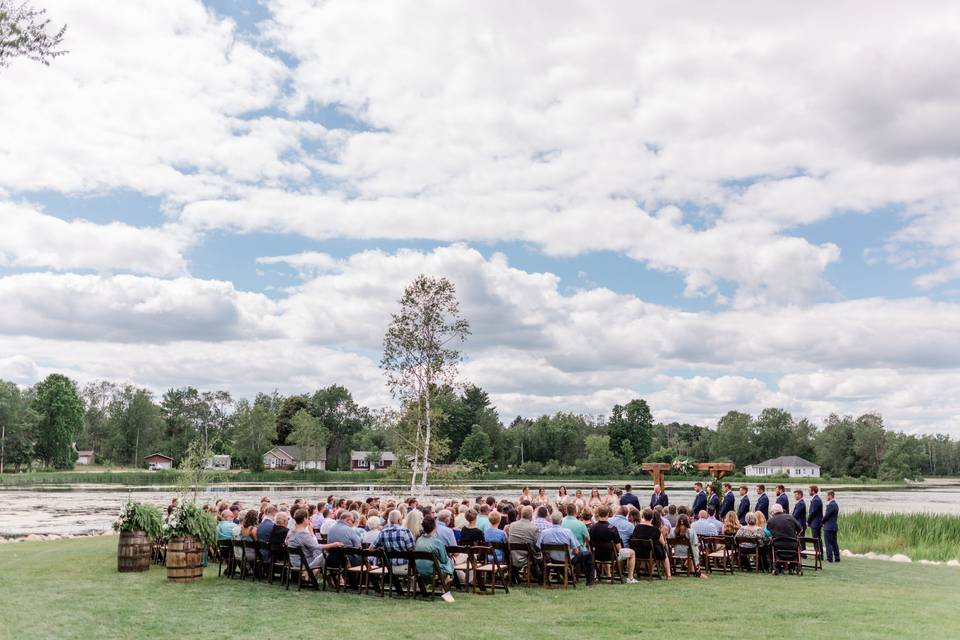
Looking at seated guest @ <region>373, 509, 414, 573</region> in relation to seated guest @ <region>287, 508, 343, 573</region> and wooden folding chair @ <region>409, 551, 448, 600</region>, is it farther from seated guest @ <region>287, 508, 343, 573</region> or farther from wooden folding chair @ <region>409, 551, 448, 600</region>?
seated guest @ <region>287, 508, 343, 573</region>

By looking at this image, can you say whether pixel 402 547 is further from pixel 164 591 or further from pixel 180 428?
pixel 180 428

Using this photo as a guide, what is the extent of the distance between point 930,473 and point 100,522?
6794 inches

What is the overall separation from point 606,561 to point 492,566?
7.71 ft

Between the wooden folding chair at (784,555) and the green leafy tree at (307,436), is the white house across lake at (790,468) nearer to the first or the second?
the green leafy tree at (307,436)

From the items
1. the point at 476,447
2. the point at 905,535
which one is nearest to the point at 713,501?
the point at 905,535

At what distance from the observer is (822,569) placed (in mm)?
15961

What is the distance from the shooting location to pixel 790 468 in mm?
112875

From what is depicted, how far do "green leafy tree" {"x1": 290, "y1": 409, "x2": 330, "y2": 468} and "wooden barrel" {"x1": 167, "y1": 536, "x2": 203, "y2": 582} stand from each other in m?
85.8

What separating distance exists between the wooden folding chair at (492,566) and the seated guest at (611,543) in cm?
159

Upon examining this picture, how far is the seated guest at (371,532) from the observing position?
12375mm

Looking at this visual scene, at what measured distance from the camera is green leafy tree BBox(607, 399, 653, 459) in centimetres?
10550

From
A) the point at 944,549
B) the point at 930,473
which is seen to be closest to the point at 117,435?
the point at 944,549

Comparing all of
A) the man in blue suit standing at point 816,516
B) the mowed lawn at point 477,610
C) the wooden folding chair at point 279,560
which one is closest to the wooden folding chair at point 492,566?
the mowed lawn at point 477,610

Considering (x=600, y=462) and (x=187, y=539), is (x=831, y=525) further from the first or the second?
(x=600, y=462)
